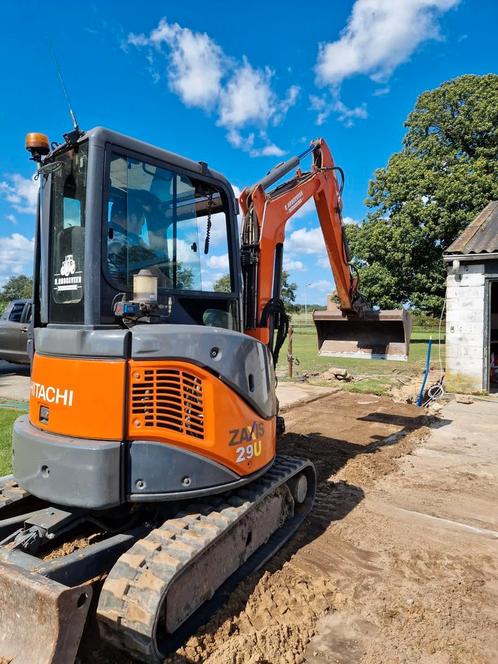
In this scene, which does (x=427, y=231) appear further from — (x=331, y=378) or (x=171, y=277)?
(x=171, y=277)

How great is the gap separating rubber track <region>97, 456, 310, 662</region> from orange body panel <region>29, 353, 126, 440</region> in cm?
65

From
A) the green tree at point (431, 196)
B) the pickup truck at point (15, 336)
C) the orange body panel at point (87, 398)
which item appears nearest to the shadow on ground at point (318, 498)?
the orange body panel at point (87, 398)

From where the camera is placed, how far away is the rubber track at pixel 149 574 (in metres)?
2.35

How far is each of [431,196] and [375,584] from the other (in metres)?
22.9

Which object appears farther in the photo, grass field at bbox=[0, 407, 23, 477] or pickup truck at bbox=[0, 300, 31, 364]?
pickup truck at bbox=[0, 300, 31, 364]

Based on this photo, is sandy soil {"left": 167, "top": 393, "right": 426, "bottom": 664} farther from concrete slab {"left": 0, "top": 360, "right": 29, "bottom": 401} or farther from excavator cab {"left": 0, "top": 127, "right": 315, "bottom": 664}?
concrete slab {"left": 0, "top": 360, "right": 29, "bottom": 401}

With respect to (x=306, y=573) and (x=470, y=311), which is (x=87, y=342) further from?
(x=470, y=311)

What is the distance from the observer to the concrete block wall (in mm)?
11156

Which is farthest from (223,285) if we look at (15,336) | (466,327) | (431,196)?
(431,196)

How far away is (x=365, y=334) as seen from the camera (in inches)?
369

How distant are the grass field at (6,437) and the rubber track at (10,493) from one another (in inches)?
69.9

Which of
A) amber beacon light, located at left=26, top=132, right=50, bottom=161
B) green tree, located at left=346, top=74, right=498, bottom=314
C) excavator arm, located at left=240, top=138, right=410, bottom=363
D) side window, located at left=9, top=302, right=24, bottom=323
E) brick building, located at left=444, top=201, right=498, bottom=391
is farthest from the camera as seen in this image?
green tree, located at left=346, top=74, right=498, bottom=314

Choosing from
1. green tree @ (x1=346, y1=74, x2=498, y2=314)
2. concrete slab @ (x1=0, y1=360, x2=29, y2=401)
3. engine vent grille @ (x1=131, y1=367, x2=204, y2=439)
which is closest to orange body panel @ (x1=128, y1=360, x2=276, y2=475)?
engine vent grille @ (x1=131, y1=367, x2=204, y2=439)

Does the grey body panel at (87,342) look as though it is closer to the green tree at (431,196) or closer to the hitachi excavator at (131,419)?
the hitachi excavator at (131,419)
